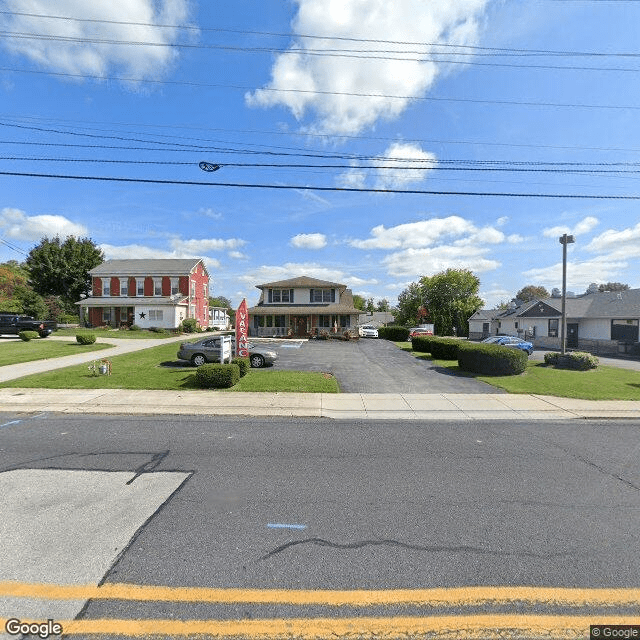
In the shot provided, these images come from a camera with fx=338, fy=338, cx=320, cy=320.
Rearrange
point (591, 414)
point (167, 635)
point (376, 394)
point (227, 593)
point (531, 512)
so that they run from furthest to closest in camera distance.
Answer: point (376, 394), point (591, 414), point (531, 512), point (227, 593), point (167, 635)

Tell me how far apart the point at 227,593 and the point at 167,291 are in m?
41.1

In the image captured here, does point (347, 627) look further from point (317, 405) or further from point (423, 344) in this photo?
point (423, 344)

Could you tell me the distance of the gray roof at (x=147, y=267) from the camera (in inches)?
1563

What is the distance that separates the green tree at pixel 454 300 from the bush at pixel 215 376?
53.5m

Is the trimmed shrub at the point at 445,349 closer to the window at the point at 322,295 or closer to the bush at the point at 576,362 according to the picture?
the bush at the point at 576,362

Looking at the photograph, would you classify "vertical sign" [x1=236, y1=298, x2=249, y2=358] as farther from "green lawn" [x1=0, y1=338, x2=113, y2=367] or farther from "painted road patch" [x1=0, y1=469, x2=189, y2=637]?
"green lawn" [x1=0, y1=338, x2=113, y2=367]

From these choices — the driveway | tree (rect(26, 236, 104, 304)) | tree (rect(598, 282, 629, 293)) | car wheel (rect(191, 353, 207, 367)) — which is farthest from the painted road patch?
tree (rect(598, 282, 629, 293))

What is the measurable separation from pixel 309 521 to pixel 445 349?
56.1ft

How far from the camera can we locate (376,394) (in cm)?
1104

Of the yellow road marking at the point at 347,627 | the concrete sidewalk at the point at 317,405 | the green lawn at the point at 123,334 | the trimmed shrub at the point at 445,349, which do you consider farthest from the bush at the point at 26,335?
the yellow road marking at the point at 347,627

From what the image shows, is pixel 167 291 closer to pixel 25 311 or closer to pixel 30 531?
pixel 25 311

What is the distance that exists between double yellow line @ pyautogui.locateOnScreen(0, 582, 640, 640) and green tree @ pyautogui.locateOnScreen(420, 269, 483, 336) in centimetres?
5943

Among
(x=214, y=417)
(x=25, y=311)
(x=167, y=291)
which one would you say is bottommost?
(x=214, y=417)

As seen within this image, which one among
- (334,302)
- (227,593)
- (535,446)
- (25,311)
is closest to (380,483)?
(227,593)
